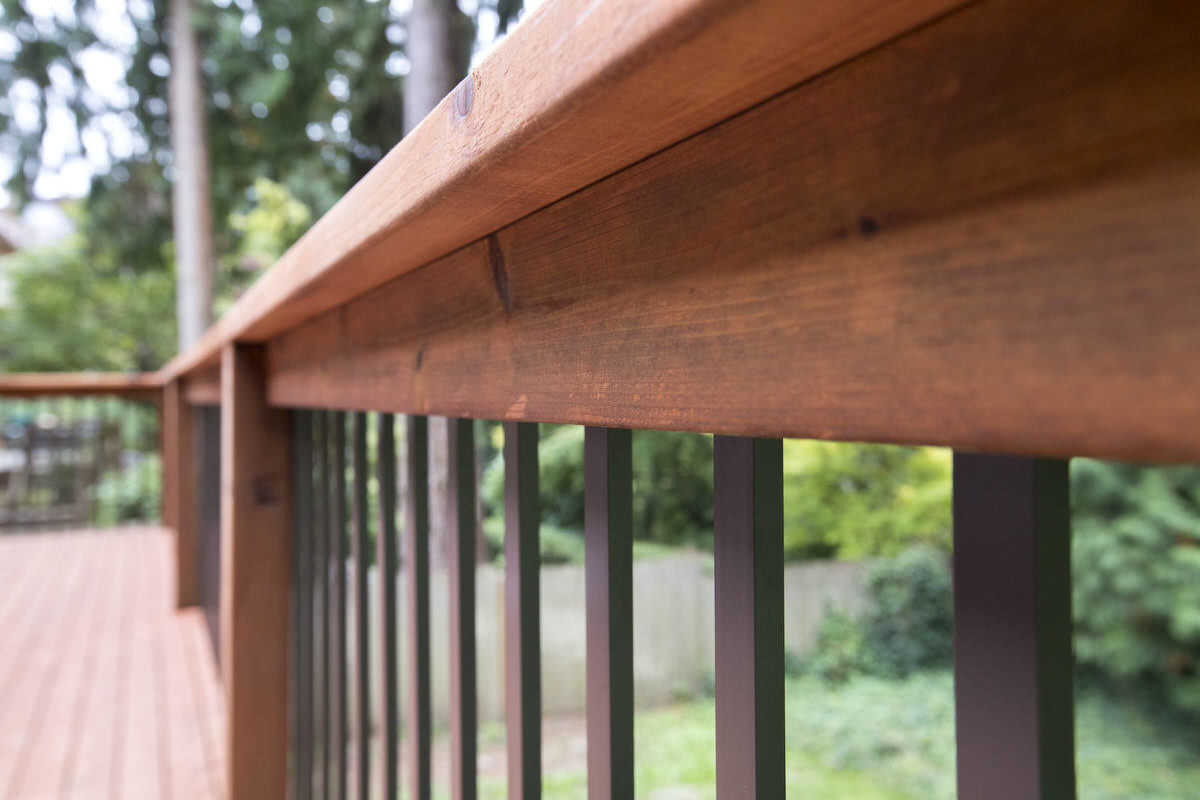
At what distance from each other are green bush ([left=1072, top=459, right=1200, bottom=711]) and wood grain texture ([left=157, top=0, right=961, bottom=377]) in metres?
6.14

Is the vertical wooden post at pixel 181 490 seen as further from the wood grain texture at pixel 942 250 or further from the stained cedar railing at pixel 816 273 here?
the wood grain texture at pixel 942 250

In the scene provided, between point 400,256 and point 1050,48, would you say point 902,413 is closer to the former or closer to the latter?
point 1050,48

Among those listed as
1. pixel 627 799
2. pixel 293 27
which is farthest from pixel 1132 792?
pixel 293 27

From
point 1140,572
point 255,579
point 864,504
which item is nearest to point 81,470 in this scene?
point 255,579

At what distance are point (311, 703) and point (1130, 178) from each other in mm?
1511

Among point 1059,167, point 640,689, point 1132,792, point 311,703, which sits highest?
point 1059,167

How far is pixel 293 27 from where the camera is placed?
590cm

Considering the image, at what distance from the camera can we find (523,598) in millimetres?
636

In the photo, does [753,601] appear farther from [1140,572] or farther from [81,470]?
[81,470]

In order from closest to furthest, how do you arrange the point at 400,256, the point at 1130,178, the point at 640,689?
the point at 1130,178 → the point at 400,256 → the point at 640,689

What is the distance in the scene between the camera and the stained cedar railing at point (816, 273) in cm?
21

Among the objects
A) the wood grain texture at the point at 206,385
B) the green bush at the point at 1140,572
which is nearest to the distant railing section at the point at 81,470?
the wood grain texture at the point at 206,385

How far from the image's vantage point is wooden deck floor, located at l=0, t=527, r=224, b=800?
6.55 feet

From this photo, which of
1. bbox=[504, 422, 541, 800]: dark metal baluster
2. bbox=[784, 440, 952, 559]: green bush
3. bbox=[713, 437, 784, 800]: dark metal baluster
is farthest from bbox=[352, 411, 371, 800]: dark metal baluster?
bbox=[784, 440, 952, 559]: green bush
